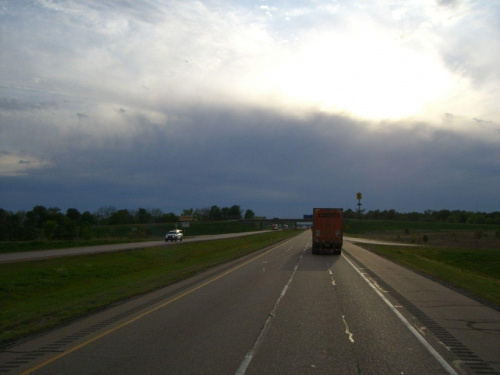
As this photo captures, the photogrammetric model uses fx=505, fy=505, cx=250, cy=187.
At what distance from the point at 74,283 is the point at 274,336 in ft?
70.0

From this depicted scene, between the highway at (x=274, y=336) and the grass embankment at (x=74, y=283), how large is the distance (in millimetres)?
Result: 948

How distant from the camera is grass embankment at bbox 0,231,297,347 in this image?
Answer: 1330 centimetres

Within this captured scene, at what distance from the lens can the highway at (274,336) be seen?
791 centimetres

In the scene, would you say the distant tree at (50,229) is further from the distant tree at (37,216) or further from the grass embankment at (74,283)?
the distant tree at (37,216)

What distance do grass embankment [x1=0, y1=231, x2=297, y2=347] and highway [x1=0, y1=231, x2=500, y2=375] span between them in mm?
948

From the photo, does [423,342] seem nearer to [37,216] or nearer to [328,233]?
[328,233]

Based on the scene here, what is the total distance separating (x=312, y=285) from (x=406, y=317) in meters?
7.27

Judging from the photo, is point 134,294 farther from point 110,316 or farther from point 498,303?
point 498,303

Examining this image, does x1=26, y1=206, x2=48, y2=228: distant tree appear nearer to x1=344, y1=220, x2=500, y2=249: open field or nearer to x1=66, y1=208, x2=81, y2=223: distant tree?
x1=66, y1=208, x2=81, y2=223: distant tree

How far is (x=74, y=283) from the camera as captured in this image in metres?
28.5

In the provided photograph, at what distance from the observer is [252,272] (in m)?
Answer: 25.4

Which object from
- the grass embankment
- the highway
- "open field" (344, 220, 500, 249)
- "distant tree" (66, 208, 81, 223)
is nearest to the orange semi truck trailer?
the grass embankment

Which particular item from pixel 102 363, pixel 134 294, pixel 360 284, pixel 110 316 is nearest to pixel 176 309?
pixel 110 316

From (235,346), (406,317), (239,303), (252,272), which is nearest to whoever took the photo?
(235,346)
